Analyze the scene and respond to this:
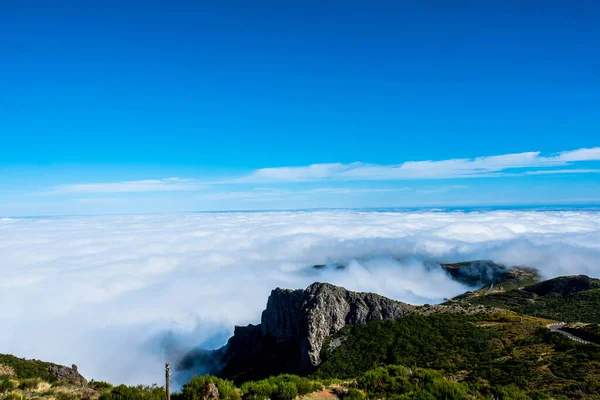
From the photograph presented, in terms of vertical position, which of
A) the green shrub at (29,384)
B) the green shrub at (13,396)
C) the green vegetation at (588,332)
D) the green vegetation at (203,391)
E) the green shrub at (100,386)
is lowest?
the green vegetation at (588,332)

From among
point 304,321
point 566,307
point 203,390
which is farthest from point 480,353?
point 566,307

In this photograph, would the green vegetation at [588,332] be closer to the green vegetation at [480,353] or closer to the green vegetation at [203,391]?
the green vegetation at [480,353]

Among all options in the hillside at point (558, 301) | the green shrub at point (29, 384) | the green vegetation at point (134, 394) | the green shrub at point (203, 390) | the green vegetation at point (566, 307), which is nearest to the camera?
the green vegetation at point (134, 394)

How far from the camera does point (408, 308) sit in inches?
3014

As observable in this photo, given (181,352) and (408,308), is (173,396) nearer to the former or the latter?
(408,308)

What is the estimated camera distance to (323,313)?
7425cm

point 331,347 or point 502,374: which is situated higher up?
point 502,374

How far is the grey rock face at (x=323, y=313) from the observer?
70.0 m

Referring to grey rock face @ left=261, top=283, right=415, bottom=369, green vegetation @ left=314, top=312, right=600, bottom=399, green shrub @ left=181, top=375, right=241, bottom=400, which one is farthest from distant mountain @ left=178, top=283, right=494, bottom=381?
green shrub @ left=181, top=375, right=241, bottom=400

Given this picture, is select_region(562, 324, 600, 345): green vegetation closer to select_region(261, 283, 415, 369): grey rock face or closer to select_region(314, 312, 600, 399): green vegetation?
select_region(314, 312, 600, 399): green vegetation

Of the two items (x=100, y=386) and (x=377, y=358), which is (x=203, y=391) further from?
(x=377, y=358)

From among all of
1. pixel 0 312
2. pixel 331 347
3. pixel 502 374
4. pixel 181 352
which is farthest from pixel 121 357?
pixel 502 374

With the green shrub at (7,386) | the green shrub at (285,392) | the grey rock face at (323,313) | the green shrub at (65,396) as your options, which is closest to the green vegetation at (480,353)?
the grey rock face at (323,313)

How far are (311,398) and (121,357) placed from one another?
16692 centimetres
